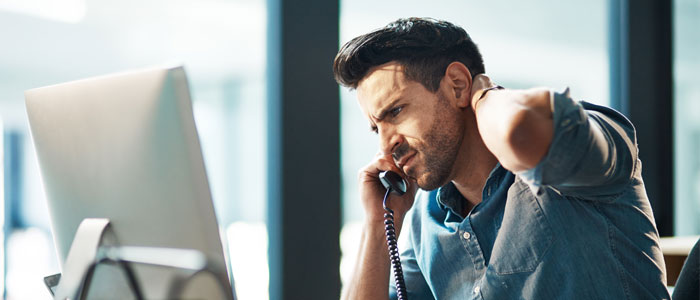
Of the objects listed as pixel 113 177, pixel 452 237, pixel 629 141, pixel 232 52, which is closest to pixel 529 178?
pixel 629 141

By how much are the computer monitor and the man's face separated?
0.59 m

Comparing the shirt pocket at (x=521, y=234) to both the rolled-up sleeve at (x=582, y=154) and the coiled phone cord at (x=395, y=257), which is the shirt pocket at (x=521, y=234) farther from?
the coiled phone cord at (x=395, y=257)

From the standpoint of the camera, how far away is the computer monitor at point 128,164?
750 mm

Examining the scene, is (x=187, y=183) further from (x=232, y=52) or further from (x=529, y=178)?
(x=232, y=52)

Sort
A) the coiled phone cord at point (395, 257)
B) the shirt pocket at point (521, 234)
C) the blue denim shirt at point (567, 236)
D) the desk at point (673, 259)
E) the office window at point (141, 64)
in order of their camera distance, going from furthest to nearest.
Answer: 1. the office window at point (141, 64)
2. the desk at point (673, 259)
3. the coiled phone cord at point (395, 257)
4. the shirt pocket at point (521, 234)
5. the blue denim shirt at point (567, 236)

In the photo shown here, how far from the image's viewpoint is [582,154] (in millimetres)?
→ 850

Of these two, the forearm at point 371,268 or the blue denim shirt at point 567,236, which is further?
the forearm at point 371,268

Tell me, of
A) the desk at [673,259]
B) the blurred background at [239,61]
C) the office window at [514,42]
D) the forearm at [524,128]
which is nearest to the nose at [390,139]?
the forearm at [524,128]

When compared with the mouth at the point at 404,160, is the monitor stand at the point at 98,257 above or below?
above

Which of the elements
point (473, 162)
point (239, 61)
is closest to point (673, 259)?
point (473, 162)

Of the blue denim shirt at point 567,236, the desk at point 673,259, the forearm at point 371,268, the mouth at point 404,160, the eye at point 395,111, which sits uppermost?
the eye at point 395,111

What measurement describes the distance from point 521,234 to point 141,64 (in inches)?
145

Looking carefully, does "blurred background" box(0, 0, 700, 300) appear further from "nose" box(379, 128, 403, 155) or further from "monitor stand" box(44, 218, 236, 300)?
"monitor stand" box(44, 218, 236, 300)

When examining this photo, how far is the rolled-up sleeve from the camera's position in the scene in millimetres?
846
